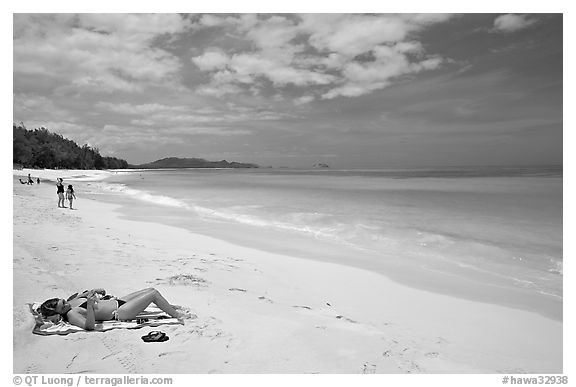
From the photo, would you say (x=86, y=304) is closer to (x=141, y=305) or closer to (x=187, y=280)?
(x=141, y=305)

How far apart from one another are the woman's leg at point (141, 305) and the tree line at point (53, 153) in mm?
2929

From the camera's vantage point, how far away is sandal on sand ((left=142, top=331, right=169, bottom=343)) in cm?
299

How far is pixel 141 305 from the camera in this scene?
3.28m

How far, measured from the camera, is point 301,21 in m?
4.48

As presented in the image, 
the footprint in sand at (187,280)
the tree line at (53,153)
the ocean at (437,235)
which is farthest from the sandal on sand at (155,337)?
the tree line at (53,153)

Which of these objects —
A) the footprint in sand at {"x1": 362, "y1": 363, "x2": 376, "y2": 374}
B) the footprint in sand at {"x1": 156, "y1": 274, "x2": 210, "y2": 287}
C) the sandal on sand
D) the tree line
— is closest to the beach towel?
the sandal on sand

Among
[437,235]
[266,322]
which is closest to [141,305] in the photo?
[266,322]

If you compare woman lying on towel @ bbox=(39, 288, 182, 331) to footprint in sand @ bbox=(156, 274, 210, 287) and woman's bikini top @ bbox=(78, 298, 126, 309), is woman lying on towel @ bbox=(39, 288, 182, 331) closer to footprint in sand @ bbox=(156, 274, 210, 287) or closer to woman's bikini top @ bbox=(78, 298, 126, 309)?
woman's bikini top @ bbox=(78, 298, 126, 309)

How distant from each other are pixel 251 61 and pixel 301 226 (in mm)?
4756

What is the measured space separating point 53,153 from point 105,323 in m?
7.80

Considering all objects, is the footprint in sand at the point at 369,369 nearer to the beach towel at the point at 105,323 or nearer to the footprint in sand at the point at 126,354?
the beach towel at the point at 105,323

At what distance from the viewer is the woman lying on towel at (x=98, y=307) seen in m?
3.09
